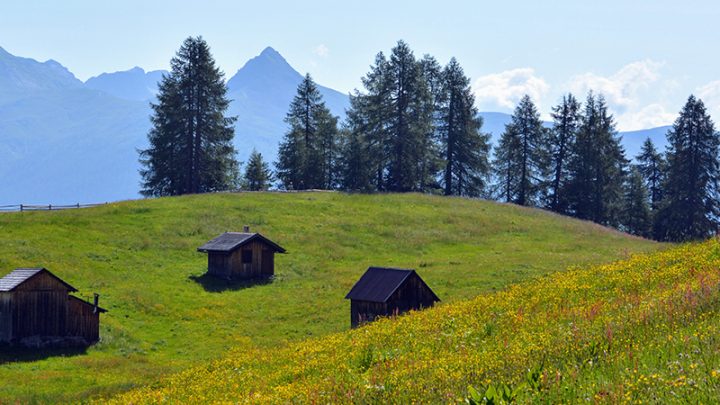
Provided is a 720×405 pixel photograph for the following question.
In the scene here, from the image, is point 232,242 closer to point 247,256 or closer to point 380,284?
point 247,256

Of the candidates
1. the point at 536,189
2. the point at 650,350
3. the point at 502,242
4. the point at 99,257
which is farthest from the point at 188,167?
the point at 650,350

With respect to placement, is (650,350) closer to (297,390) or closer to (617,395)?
(617,395)

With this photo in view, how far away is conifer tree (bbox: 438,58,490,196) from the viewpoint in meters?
84.6

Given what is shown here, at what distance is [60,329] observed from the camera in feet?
128

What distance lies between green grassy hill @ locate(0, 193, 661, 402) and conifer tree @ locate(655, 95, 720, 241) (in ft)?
32.3

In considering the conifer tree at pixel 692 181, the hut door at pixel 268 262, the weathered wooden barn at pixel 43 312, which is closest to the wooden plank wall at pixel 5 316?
the weathered wooden barn at pixel 43 312

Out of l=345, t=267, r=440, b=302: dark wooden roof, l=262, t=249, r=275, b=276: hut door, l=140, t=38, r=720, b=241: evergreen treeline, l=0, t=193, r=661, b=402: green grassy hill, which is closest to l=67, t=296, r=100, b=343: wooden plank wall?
l=0, t=193, r=661, b=402: green grassy hill

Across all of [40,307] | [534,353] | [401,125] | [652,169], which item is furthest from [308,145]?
[534,353]

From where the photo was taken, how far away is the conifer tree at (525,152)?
84438 millimetres

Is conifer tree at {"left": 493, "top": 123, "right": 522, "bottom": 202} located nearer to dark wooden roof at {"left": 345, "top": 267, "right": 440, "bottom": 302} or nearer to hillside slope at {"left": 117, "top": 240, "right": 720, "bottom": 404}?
dark wooden roof at {"left": 345, "top": 267, "right": 440, "bottom": 302}

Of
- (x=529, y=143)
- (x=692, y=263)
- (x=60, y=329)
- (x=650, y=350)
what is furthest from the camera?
(x=529, y=143)

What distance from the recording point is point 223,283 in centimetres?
5084

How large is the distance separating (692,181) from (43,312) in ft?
202

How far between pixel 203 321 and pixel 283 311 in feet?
16.4
